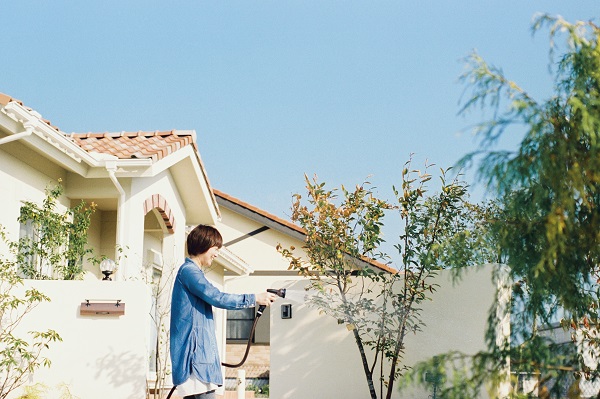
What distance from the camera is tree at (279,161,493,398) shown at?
8.09 m

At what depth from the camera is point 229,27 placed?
13.1 metres

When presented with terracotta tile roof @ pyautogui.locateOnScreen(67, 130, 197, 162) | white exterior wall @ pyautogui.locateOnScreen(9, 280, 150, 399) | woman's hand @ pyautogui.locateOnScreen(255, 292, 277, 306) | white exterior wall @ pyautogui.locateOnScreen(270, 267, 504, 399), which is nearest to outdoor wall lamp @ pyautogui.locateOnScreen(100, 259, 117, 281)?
white exterior wall @ pyautogui.locateOnScreen(9, 280, 150, 399)

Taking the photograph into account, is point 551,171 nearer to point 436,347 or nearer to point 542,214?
point 542,214

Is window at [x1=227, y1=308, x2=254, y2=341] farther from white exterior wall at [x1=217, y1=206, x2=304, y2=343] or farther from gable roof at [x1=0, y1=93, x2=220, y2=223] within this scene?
gable roof at [x1=0, y1=93, x2=220, y2=223]

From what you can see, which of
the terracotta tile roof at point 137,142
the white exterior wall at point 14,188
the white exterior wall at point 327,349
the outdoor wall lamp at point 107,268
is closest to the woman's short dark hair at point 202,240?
the white exterior wall at point 327,349

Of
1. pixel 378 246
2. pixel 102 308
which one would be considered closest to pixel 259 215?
pixel 378 246

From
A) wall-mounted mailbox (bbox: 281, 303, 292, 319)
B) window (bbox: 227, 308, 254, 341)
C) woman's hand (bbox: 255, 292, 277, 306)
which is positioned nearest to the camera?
woman's hand (bbox: 255, 292, 277, 306)

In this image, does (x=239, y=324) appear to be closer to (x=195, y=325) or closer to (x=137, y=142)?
(x=137, y=142)

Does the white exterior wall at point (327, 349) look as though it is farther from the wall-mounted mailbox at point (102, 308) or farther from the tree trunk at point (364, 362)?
the wall-mounted mailbox at point (102, 308)

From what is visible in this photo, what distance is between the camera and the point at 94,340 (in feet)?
26.0

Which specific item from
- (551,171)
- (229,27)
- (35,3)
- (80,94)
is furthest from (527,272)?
(80,94)

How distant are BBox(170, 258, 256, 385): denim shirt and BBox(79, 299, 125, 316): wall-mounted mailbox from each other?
8.07ft

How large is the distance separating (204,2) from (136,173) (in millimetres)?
3103

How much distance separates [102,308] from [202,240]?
264cm
